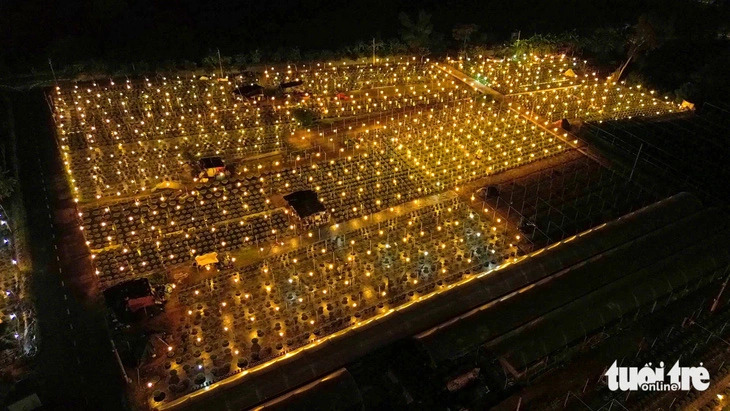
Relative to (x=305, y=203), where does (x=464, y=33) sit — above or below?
above

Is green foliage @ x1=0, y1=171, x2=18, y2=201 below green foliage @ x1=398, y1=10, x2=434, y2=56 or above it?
below

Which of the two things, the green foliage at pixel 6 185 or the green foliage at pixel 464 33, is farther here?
the green foliage at pixel 464 33

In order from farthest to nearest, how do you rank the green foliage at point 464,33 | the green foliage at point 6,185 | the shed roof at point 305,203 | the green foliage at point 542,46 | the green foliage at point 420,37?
the green foliage at point 464,33 → the green foliage at point 542,46 → the green foliage at point 420,37 → the green foliage at point 6,185 → the shed roof at point 305,203

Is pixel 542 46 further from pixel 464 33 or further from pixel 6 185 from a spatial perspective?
Result: pixel 6 185

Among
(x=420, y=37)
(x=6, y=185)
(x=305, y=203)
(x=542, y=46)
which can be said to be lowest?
(x=305, y=203)

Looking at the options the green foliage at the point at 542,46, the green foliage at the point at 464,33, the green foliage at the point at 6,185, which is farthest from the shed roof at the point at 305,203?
the green foliage at the point at 542,46

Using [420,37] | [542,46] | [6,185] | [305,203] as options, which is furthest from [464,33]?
[6,185]

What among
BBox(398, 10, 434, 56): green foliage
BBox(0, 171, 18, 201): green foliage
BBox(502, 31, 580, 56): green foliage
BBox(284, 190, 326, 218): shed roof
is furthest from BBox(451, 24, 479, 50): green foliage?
BBox(0, 171, 18, 201): green foliage

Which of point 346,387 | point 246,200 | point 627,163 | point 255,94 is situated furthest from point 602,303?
point 255,94

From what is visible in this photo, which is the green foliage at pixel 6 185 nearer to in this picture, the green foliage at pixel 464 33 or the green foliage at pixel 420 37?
the green foliage at pixel 420 37

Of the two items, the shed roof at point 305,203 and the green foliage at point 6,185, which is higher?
the green foliage at point 6,185

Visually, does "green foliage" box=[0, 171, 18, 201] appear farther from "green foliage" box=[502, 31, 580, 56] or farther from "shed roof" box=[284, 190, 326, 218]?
"green foliage" box=[502, 31, 580, 56]
